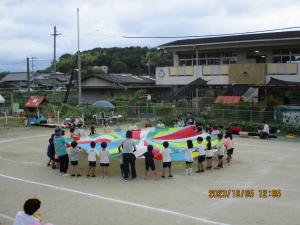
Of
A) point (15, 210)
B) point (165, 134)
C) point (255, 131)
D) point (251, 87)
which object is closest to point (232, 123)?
point (255, 131)

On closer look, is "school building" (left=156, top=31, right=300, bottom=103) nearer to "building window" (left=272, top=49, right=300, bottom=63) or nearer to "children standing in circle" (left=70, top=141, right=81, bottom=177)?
"building window" (left=272, top=49, right=300, bottom=63)

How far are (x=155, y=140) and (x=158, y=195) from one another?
6.01m

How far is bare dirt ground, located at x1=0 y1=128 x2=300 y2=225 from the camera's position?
9.31 metres

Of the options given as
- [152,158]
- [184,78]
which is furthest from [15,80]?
[152,158]

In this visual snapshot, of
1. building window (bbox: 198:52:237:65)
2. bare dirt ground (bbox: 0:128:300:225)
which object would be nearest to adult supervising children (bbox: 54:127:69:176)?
A: bare dirt ground (bbox: 0:128:300:225)

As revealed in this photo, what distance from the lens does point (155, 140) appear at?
1722 centimetres

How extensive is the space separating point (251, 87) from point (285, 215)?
22.9 meters

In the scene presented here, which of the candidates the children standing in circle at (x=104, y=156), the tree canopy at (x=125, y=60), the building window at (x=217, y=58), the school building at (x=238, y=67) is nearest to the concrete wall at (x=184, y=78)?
the school building at (x=238, y=67)

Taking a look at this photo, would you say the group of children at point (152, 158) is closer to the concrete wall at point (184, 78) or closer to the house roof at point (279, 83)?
the house roof at point (279, 83)

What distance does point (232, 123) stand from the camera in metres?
25.7

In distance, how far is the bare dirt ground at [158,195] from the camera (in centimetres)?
931

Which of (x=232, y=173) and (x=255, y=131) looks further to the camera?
(x=255, y=131)

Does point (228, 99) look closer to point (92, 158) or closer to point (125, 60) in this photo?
point (92, 158)

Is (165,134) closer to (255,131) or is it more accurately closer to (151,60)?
(255,131)
